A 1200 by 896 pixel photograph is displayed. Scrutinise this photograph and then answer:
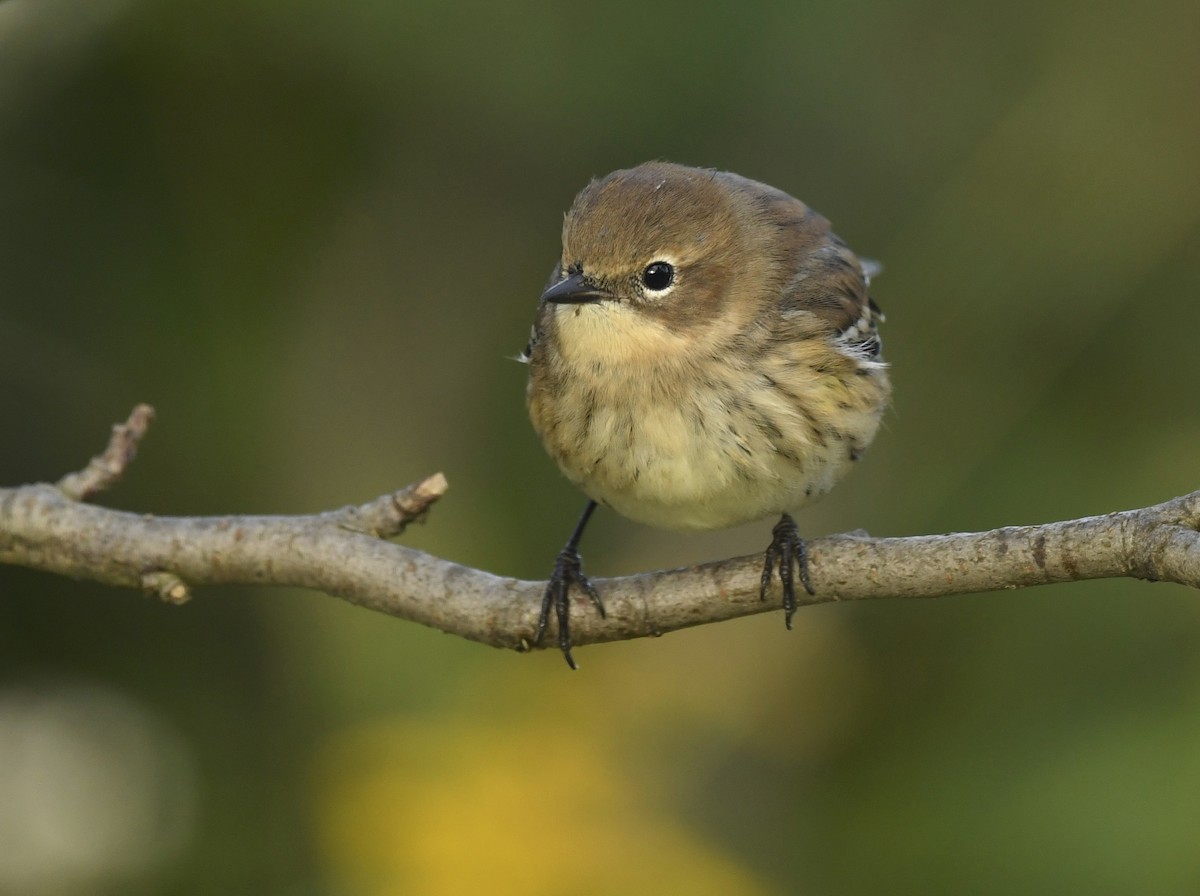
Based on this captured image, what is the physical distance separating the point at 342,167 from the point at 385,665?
2.04 m

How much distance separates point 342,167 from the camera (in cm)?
571

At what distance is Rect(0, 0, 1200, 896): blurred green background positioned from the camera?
4531 mm

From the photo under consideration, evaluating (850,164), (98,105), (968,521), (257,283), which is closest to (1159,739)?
(968,521)

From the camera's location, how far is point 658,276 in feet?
14.2

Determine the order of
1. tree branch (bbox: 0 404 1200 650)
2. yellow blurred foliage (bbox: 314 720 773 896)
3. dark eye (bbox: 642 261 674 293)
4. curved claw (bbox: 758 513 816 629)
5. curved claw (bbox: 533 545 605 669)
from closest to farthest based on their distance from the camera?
Answer: tree branch (bbox: 0 404 1200 650), curved claw (bbox: 758 513 816 629), curved claw (bbox: 533 545 605 669), dark eye (bbox: 642 261 674 293), yellow blurred foliage (bbox: 314 720 773 896)

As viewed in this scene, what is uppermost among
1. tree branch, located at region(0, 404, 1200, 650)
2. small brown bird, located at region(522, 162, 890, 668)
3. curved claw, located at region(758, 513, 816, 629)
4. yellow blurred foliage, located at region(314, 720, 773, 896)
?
small brown bird, located at region(522, 162, 890, 668)

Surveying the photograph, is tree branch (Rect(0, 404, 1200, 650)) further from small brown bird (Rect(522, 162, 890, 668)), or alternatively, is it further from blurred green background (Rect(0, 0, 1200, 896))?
blurred green background (Rect(0, 0, 1200, 896))

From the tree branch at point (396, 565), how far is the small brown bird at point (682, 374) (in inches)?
8.1

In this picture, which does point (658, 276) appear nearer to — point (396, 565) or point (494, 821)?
point (396, 565)

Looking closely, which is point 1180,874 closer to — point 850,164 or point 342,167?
point 850,164

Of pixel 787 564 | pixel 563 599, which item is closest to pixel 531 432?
Result: pixel 563 599

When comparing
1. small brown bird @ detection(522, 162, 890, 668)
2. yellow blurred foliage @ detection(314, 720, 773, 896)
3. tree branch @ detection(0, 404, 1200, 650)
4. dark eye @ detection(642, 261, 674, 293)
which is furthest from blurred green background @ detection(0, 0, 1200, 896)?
dark eye @ detection(642, 261, 674, 293)

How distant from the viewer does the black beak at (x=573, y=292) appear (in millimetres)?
4141

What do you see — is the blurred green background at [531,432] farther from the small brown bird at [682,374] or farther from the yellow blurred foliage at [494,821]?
the small brown bird at [682,374]
